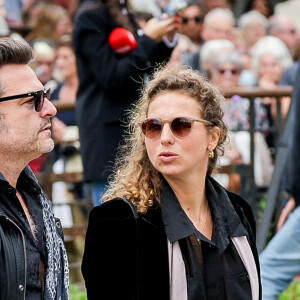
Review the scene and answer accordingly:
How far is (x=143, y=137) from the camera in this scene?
13.1 ft

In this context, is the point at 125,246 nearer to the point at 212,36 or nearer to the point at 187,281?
the point at 187,281

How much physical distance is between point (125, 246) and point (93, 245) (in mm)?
140

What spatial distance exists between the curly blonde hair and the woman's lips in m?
0.11

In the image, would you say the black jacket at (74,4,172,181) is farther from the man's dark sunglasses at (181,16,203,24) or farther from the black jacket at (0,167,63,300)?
the man's dark sunglasses at (181,16,203,24)

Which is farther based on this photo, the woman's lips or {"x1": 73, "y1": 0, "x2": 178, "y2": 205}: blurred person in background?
{"x1": 73, "y1": 0, "x2": 178, "y2": 205}: blurred person in background

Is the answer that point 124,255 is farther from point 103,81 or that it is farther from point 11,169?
point 103,81

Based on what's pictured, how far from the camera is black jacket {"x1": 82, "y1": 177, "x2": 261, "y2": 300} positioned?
11.6ft

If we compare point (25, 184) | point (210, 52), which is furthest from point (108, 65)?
point (210, 52)

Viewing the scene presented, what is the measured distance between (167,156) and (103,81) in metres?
2.08

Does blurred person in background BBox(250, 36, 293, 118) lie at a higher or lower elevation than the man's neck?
higher

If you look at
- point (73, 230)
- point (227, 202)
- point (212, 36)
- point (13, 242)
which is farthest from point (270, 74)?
point (13, 242)

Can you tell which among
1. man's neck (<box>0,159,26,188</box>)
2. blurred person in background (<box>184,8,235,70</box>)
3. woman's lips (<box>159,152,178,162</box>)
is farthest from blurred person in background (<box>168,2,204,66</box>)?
man's neck (<box>0,159,26,188</box>)

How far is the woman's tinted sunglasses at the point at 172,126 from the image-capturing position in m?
3.81

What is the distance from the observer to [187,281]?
11.8ft
